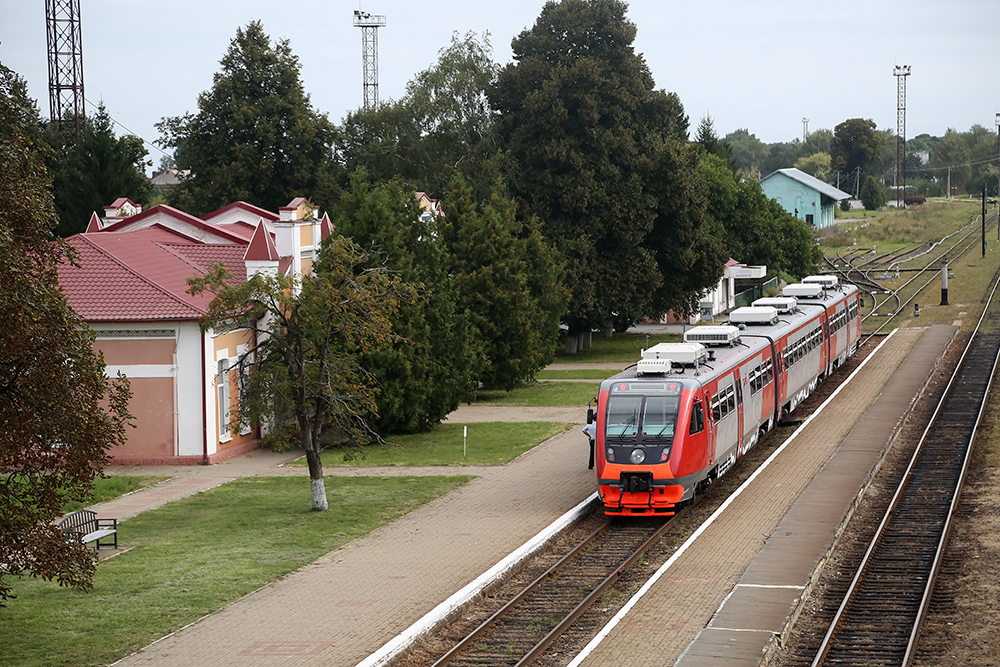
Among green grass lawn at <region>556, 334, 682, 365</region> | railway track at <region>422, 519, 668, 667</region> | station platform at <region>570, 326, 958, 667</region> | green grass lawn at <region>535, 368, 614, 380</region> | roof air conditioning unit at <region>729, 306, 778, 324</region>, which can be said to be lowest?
railway track at <region>422, 519, 668, 667</region>

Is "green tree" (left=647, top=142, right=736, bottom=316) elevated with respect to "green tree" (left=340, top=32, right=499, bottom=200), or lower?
lower

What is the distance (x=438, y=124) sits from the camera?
2542 inches

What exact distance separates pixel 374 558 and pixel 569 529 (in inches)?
163

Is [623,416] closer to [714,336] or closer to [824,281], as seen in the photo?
[714,336]

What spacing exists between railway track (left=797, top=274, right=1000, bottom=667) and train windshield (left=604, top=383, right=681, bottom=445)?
171 inches

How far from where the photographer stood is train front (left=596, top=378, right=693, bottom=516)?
22188 millimetres

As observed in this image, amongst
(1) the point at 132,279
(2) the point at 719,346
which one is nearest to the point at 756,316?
(2) the point at 719,346

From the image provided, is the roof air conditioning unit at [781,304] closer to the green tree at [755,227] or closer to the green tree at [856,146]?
the green tree at [755,227]

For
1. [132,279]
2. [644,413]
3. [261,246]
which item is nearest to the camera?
[644,413]

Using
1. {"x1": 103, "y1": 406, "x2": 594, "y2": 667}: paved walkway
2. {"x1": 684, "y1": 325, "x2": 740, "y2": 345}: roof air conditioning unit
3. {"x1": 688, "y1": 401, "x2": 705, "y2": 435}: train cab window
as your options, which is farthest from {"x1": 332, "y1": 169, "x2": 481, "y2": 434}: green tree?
{"x1": 688, "y1": 401, "x2": 705, "y2": 435}: train cab window

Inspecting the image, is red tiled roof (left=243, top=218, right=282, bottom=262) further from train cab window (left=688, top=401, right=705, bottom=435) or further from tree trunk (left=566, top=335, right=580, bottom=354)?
tree trunk (left=566, top=335, right=580, bottom=354)

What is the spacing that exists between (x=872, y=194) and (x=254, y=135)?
110 metres

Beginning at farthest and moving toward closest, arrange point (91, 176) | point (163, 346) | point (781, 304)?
point (91, 176) < point (781, 304) < point (163, 346)

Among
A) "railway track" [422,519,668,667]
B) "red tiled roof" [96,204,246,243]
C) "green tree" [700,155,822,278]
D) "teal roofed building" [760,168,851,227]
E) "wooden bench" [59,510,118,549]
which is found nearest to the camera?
"railway track" [422,519,668,667]
